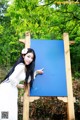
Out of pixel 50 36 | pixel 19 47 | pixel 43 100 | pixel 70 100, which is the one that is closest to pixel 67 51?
pixel 70 100

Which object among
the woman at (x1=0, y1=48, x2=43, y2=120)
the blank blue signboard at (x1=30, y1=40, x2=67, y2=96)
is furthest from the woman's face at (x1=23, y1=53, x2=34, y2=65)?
the blank blue signboard at (x1=30, y1=40, x2=67, y2=96)

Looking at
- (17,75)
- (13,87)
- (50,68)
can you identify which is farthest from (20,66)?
(50,68)

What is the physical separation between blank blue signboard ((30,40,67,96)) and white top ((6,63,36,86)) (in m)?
0.32

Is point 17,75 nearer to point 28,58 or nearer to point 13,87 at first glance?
point 13,87

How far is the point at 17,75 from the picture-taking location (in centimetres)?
468

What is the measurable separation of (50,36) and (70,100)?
384 cm

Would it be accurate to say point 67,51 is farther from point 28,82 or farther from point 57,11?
point 57,11

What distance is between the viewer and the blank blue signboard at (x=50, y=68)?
16.2ft

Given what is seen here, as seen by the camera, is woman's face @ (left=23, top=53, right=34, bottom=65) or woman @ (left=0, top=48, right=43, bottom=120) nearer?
woman @ (left=0, top=48, right=43, bottom=120)

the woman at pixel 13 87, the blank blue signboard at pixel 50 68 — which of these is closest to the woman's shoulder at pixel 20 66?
the woman at pixel 13 87

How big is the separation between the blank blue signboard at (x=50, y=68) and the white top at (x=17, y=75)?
32 cm

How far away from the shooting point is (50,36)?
8555 mm

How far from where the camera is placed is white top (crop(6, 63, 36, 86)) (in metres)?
4.67

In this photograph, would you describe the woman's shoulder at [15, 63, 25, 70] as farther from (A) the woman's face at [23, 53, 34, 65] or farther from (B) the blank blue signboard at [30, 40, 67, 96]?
(B) the blank blue signboard at [30, 40, 67, 96]
